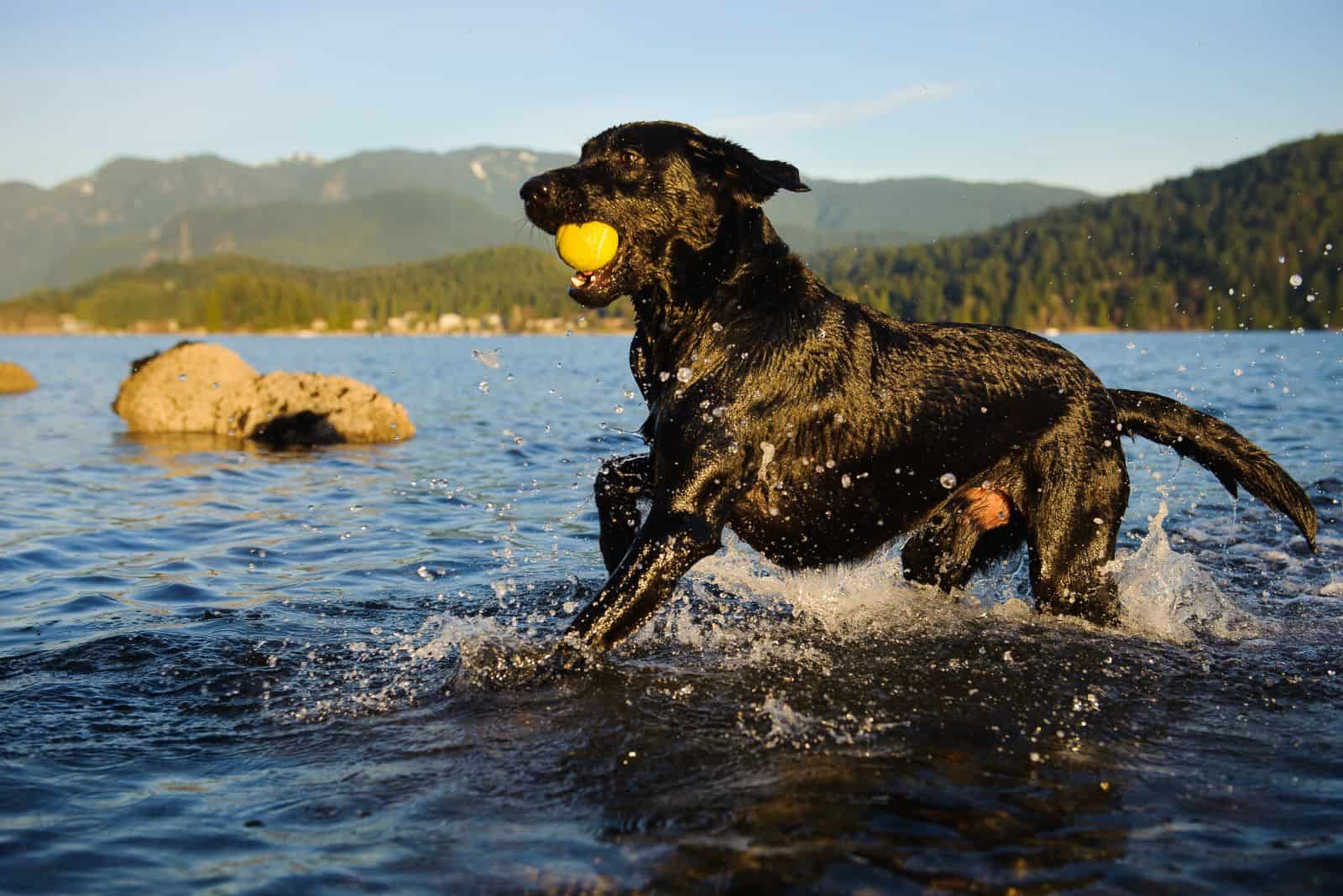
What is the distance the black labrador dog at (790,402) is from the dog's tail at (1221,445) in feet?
0.10

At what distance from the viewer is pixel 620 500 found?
515 centimetres

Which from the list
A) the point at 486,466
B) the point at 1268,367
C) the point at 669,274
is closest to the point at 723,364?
the point at 669,274

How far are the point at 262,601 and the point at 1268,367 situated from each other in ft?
113

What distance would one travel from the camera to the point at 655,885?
281cm

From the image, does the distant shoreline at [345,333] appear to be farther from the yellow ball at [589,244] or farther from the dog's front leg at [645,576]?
the dog's front leg at [645,576]

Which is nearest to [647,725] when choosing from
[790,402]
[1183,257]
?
[790,402]

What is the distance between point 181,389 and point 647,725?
15004mm

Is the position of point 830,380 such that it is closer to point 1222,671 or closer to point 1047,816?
point 1047,816

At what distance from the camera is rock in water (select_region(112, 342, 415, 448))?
15.9m

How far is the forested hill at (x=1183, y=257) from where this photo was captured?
85.8 meters

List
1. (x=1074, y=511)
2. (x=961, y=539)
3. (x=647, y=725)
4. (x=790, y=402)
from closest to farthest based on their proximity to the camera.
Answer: (x=647, y=725)
(x=790, y=402)
(x=1074, y=511)
(x=961, y=539)

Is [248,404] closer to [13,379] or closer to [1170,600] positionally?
[1170,600]

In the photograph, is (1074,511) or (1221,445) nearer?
(1074,511)

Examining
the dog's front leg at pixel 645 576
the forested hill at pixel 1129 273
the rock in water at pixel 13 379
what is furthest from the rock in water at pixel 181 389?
the forested hill at pixel 1129 273
